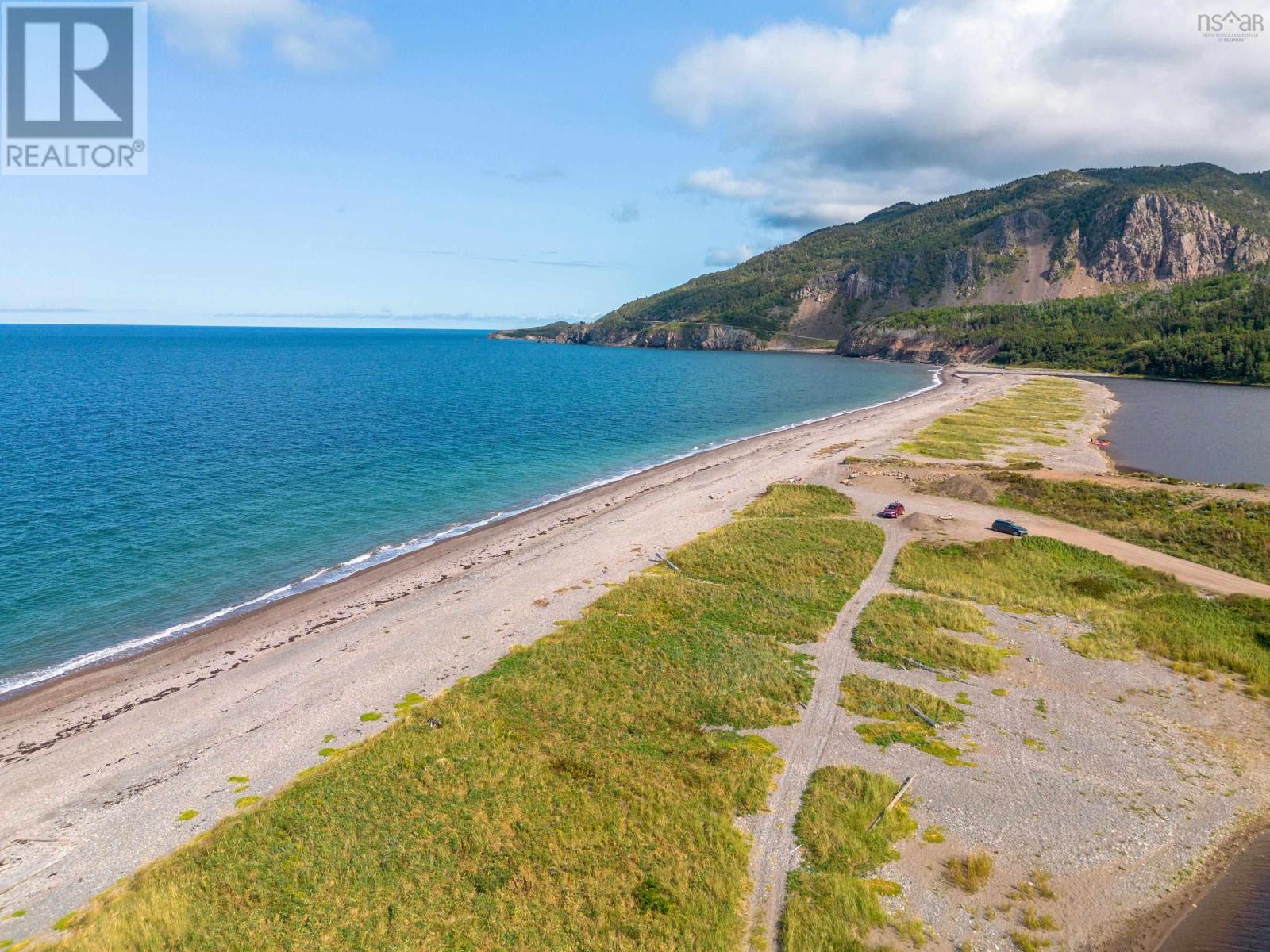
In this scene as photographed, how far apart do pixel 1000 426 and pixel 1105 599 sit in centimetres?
7102

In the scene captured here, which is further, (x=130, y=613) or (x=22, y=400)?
(x=22, y=400)

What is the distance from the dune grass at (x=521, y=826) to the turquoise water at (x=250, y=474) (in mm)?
21655

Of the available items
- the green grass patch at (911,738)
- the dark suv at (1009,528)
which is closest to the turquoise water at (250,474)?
the green grass patch at (911,738)

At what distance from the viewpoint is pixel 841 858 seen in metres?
18.3

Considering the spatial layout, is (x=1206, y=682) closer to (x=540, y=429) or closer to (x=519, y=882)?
(x=519, y=882)

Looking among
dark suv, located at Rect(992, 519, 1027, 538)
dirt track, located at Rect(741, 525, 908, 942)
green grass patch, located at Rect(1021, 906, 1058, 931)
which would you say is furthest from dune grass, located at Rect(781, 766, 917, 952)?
dark suv, located at Rect(992, 519, 1027, 538)

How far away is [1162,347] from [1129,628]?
206 metres

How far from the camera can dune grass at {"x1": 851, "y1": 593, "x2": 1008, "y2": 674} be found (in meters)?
29.7

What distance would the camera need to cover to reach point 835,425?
104 metres

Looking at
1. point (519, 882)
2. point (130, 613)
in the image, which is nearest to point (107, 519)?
point (130, 613)

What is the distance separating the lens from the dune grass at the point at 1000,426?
8062 centimetres

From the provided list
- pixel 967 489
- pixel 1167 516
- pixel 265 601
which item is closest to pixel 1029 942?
pixel 265 601

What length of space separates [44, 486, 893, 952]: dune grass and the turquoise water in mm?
21655

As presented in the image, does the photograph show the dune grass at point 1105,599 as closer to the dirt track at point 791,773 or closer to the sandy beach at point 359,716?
the sandy beach at point 359,716
